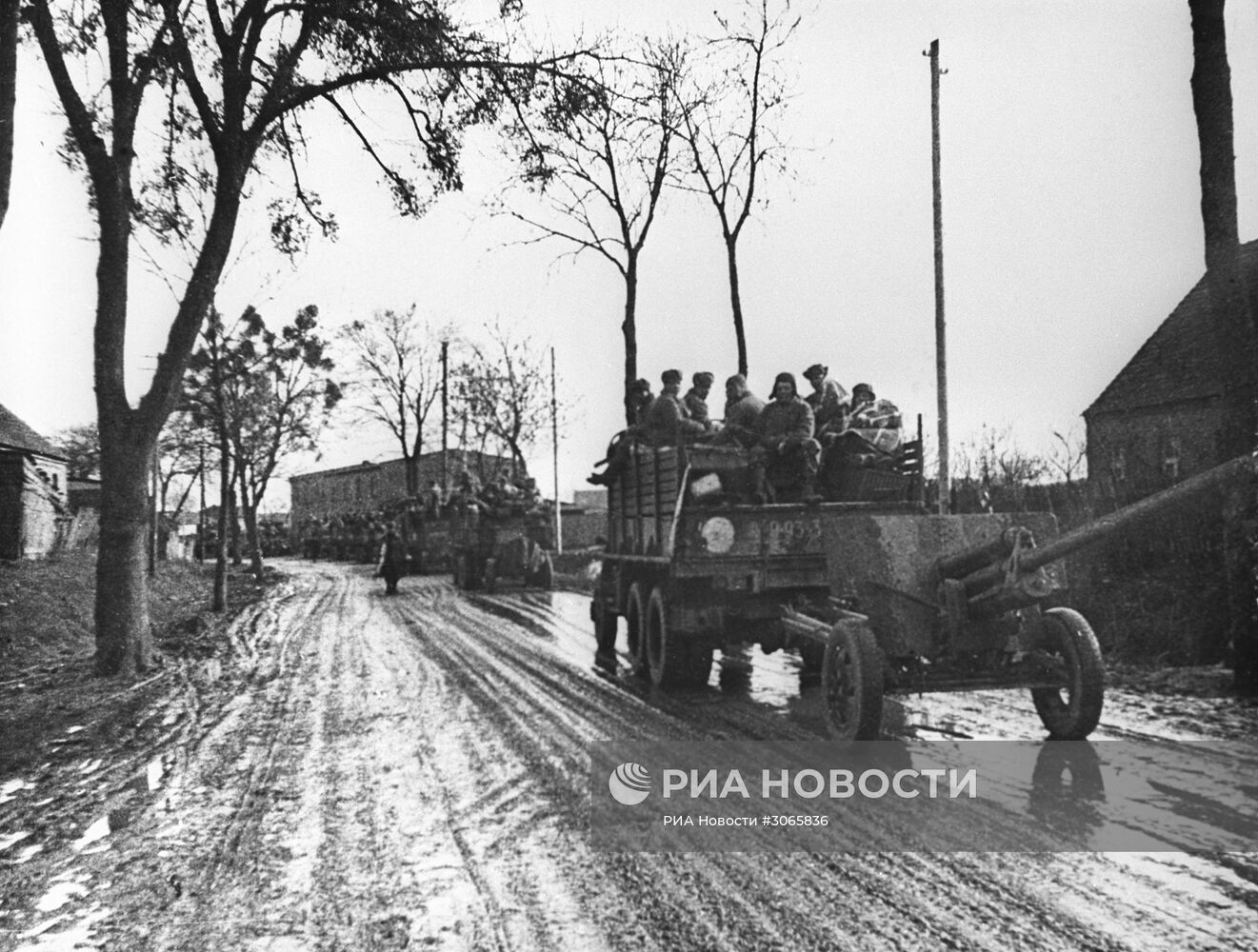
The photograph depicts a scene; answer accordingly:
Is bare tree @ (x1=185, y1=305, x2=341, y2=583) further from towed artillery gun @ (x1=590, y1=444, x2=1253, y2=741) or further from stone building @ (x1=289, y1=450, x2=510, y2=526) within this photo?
stone building @ (x1=289, y1=450, x2=510, y2=526)

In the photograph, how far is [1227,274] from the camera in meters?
8.05

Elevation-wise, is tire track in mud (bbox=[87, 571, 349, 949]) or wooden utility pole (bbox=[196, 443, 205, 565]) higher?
wooden utility pole (bbox=[196, 443, 205, 565])

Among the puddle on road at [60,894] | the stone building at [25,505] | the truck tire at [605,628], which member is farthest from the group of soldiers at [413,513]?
the puddle on road at [60,894]

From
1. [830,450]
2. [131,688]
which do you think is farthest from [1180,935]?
[131,688]

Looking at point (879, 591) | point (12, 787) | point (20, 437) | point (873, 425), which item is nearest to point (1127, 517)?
point (879, 591)

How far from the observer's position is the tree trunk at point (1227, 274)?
25.7 ft

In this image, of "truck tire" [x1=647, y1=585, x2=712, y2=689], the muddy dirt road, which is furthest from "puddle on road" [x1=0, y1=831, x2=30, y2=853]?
"truck tire" [x1=647, y1=585, x2=712, y2=689]

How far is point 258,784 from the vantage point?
568 cm

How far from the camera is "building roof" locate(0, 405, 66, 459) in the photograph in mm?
23073

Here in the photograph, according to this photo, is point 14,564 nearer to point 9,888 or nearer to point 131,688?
point 131,688

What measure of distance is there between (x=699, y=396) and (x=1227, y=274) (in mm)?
4954

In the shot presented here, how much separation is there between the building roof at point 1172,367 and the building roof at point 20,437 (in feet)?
87.4

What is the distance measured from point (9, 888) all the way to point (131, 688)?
17.7 ft

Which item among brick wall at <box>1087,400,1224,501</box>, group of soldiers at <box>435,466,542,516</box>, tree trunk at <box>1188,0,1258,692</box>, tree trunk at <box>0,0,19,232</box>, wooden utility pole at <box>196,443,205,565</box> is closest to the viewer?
tree trunk at <box>0,0,19,232</box>
